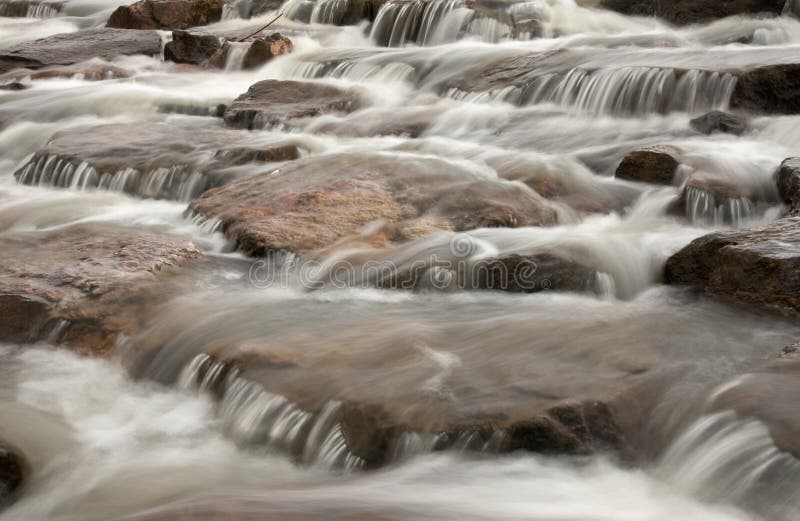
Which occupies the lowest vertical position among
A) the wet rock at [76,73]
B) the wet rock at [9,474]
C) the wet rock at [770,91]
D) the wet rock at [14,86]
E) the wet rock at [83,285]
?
the wet rock at [9,474]

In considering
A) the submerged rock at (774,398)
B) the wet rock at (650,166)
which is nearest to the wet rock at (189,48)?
the wet rock at (650,166)

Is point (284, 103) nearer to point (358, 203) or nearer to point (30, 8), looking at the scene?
point (358, 203)

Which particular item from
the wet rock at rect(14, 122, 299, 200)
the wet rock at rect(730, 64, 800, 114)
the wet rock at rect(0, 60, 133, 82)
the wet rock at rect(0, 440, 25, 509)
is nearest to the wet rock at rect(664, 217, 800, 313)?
the wet rock at rect(730, 64, 800, 114)

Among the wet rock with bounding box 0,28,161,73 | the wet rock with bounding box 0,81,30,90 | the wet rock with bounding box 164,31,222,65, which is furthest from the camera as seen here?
the wet rock with bounding box 164,31,222,65

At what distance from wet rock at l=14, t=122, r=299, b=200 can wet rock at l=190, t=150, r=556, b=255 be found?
767mm

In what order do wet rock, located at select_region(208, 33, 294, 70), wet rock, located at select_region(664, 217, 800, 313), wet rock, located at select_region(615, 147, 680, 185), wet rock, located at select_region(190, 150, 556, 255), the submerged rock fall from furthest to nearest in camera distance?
wet rock, located at select_region(208, 33, 294, 70) < wet rock, located at select_region(615, 147, 680, 185) < wet rock, located at select_region(190, 150, 556, 255) < wet rock, located at select_region(664, 217, 800, 313) < the submerged rock

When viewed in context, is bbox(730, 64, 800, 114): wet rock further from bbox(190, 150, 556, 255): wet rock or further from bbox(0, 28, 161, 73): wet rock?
bbox(0, 28, 161, 73): wet rock

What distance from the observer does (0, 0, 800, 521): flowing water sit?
330 cm

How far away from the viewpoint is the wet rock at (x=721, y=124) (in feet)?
24.2

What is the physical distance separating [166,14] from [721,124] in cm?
958

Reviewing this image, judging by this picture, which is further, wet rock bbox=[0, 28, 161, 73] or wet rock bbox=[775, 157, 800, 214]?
wet rock bbox=[0, 28, 161, 73]

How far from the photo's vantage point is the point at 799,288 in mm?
4410

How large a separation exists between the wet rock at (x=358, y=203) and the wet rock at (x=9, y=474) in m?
2.21

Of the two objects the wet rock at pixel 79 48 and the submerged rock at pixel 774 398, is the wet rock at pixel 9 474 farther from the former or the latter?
the wet rock at pixel 79 48
